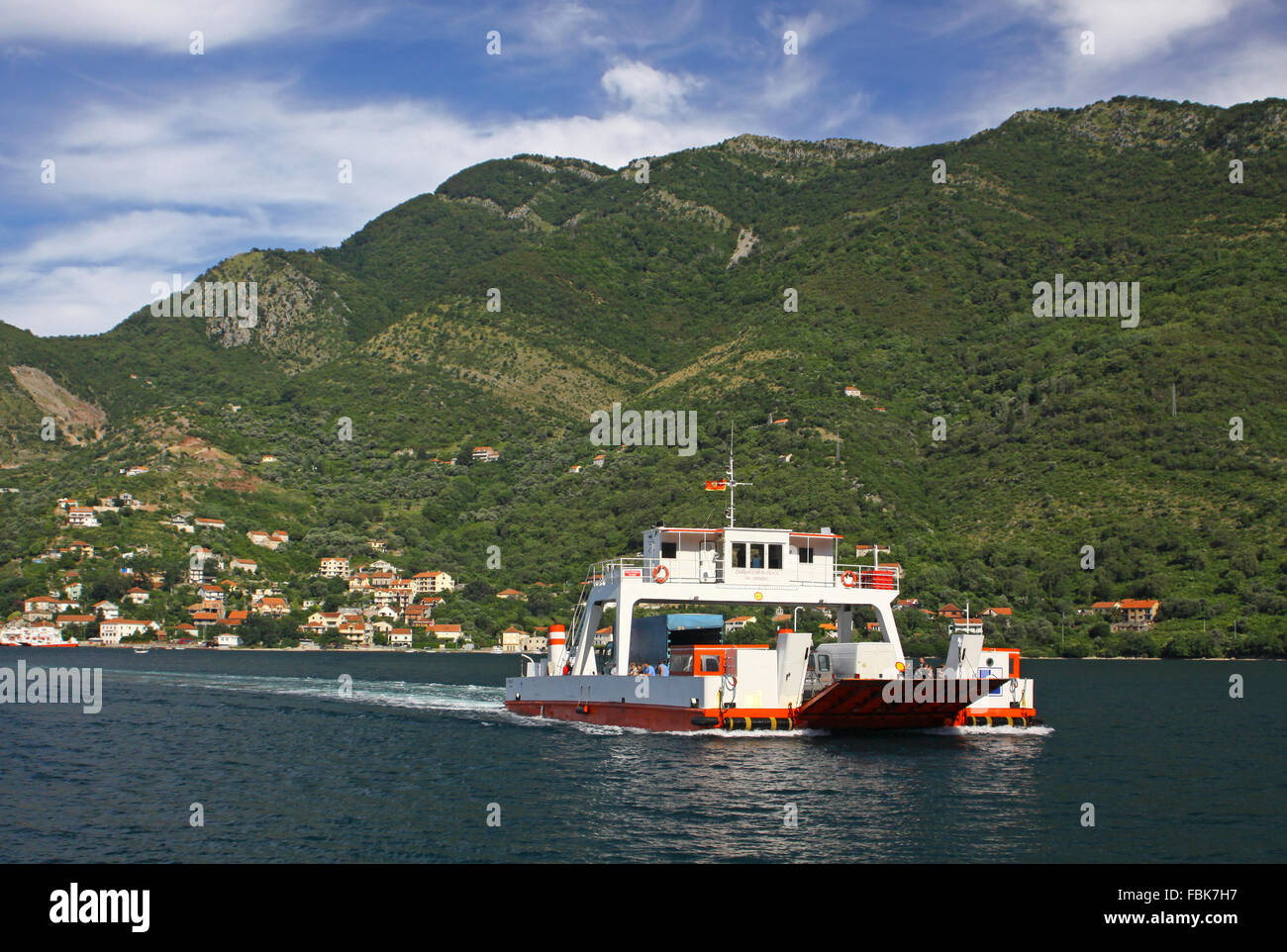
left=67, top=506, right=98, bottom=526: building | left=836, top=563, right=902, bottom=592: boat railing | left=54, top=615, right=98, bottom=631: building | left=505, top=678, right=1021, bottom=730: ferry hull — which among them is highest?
left=67, top=506, right=98, bottom=526: building

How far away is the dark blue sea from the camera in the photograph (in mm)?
24016

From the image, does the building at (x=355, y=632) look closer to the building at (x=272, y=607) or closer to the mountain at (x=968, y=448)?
the building at (x=272, y=607)

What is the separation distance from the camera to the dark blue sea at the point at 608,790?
24016 millimetres

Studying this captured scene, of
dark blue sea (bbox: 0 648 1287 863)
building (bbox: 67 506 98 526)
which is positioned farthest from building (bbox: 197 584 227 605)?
dark blue sea (bbox: 0 648 1287 863)

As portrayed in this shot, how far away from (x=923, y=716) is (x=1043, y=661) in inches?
3058

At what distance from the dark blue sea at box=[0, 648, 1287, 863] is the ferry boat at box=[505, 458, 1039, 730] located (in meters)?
0.96

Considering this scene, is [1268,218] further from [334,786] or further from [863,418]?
[334,786]

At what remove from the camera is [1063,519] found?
118500mm

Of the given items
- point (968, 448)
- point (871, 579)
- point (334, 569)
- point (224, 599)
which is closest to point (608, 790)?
point (871, 579)

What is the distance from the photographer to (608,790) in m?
30.3

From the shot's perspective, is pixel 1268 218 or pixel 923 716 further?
pixel 1268 218

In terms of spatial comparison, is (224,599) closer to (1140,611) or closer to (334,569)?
(334,569)

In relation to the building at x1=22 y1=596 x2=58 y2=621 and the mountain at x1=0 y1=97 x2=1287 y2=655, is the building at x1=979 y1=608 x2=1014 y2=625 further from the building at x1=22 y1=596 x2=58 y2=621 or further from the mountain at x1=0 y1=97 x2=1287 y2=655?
the building at x1=22 y1=596 x2=58 y2=621
